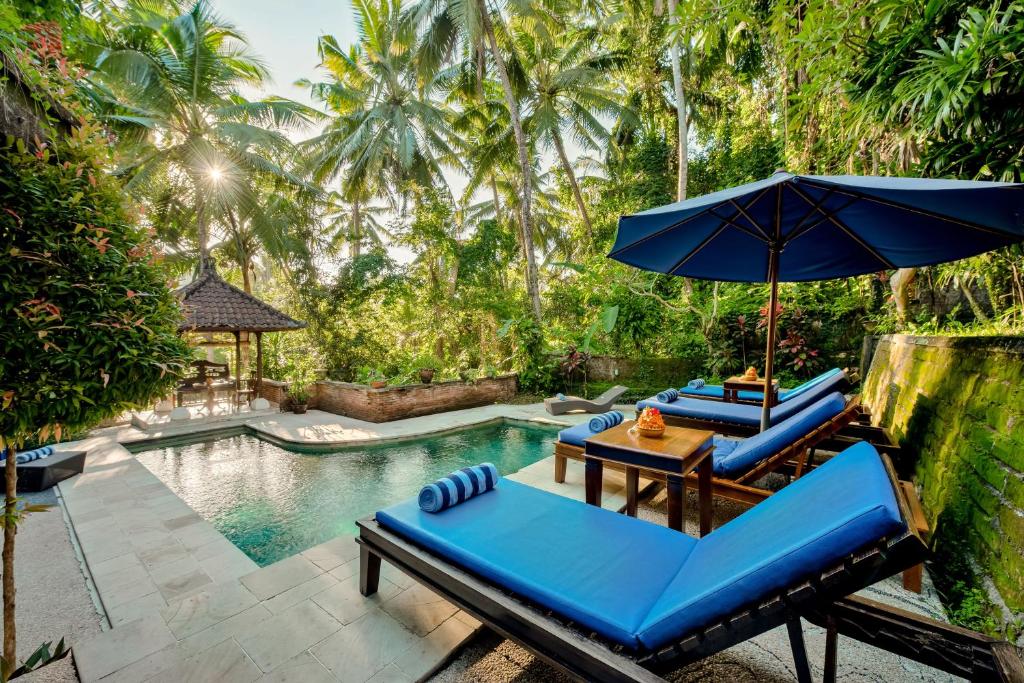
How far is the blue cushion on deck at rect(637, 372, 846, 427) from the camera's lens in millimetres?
4367

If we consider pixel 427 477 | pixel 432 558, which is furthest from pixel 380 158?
pixel 432 558

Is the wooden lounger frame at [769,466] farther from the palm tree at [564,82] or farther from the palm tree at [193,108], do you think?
the palm tree at [193,108]

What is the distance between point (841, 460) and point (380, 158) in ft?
50.7

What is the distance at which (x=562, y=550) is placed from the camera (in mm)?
2156

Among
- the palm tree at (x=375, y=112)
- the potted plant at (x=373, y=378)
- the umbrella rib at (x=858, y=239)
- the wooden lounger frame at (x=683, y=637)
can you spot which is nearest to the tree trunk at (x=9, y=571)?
the wooden lounger frame at (x=683, y=637)

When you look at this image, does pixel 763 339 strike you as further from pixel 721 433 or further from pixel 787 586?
pixel 787 586

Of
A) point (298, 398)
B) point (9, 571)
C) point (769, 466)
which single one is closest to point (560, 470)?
point (769, 466)


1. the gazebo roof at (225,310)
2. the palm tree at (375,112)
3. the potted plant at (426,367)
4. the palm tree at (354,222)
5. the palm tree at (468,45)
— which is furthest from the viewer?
the palm tree at (354,222)

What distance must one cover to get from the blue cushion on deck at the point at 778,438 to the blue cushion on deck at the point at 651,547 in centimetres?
126

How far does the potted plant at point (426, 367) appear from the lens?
926cm

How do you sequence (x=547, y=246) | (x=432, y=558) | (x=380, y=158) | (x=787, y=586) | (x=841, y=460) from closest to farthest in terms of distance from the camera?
(x=787, y=586) → (x=841, y=460) → (x=432, y=558) → (x=380, y=158) → (x=547, y=246)

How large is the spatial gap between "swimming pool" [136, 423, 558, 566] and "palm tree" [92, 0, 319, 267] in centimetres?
810

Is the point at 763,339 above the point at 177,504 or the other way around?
above

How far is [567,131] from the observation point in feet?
48.8
